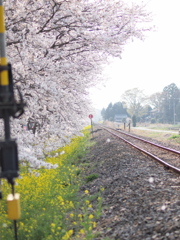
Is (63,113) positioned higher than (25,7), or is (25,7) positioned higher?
(25,7)

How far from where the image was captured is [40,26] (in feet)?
25.1

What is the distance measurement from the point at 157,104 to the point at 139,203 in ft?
302

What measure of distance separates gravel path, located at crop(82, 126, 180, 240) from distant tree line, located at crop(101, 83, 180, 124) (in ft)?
223

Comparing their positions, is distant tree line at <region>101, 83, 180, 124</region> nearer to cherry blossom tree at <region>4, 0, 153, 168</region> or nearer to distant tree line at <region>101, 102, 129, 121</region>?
distant tree line at <region>101, 102, 129, 121</region>

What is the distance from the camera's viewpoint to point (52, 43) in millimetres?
7957

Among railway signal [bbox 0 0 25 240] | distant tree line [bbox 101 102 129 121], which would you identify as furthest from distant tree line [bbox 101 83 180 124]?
railway signal [bbox 0 0 25 240]

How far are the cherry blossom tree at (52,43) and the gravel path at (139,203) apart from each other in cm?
201

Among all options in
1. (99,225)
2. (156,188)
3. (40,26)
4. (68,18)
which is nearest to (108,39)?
(68,18)

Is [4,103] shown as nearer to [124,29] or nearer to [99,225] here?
[99,225]

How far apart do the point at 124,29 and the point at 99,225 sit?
5.26m

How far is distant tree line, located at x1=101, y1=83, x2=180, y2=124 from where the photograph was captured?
272ft

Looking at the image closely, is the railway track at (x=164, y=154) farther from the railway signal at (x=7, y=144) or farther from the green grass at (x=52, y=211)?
the railway signal at (x=7, y=144)

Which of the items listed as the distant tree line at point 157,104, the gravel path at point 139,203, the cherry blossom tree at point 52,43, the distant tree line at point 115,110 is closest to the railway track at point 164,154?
the gravel path at point 139,203

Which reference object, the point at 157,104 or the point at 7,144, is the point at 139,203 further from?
the point at 157,104
